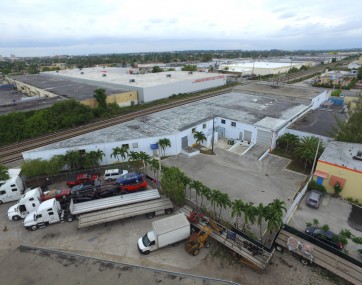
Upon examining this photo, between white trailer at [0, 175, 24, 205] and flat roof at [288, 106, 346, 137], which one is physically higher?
flat roof at [288, 106, 346, 137]

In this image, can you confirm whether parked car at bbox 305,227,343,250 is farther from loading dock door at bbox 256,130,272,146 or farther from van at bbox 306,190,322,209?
loading dock door at bbox 256,130,272,146

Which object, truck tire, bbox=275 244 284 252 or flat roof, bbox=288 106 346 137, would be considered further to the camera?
flat roof, bbox=288 106 346 137

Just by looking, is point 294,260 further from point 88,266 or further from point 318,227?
point 88,266

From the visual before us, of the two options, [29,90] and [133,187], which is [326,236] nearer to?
[133,187]

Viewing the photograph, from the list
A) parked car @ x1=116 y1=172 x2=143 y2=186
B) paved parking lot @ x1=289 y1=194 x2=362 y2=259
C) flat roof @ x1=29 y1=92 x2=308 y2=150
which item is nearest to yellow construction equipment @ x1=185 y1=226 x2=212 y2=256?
paved parking lot @ x1=289 y1=194 x2=362 y2=259

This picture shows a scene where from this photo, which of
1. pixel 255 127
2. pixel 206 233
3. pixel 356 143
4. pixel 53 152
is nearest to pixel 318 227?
pixel 206 233

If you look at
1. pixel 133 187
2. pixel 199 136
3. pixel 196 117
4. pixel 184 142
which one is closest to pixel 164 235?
pixel 133 187

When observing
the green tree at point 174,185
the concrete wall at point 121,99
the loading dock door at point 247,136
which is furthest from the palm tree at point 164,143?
the concrete wall at point 121,99
